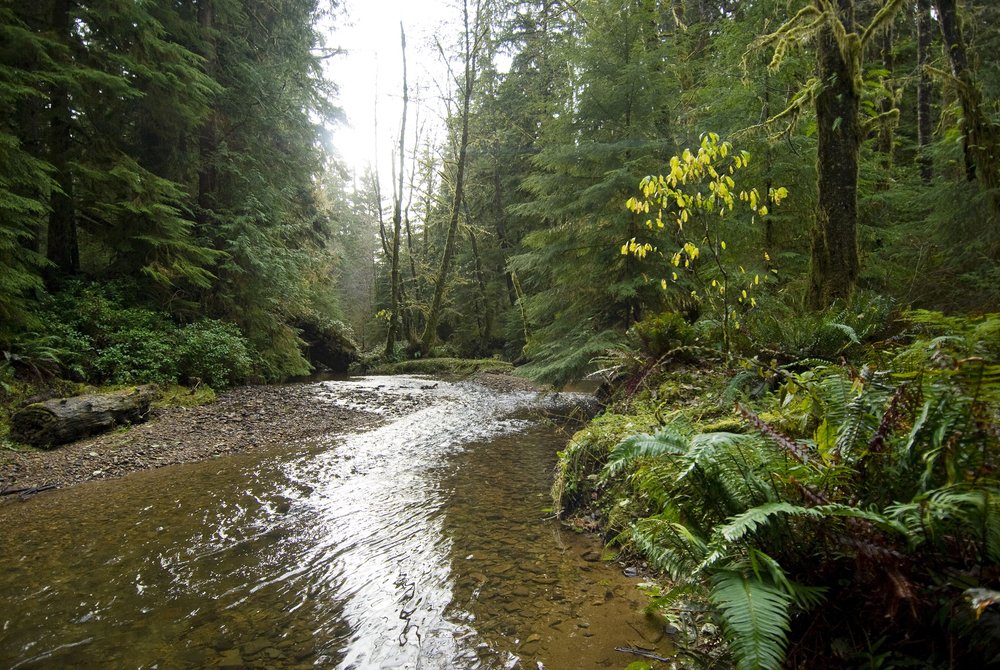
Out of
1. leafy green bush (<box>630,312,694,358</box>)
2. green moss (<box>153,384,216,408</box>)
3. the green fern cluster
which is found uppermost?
leafy green bush (<box>630,312,694,358</box>)

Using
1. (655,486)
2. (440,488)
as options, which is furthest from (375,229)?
(655,486)

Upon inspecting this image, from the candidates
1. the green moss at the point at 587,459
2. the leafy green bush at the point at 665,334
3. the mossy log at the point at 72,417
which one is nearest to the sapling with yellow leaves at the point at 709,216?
the leafy green bush at the point at 665,334

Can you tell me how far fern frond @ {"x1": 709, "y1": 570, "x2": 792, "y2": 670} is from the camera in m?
1.49

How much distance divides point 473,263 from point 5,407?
19.4 m

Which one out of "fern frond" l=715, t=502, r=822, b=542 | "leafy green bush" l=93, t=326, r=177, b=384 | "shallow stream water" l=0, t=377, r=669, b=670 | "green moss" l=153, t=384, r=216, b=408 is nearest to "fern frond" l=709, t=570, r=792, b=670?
"fern frond" l=715, t=502, r=822, b=542

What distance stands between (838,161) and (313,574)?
668 cm

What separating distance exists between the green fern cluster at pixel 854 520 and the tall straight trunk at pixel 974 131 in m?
6.03

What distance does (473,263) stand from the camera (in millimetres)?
24516

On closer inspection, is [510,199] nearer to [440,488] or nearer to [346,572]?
[440,488]

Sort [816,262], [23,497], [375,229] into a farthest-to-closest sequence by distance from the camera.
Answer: [375,229], [816,262], [23,497]

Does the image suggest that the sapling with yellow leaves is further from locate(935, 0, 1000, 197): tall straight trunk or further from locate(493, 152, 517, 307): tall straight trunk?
locate(493, 152, 517, 307): tall straight trunk

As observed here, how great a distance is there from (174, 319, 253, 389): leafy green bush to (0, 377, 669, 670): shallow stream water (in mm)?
4576

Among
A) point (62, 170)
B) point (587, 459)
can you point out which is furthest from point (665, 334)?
point (62, 170)

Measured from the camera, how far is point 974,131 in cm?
637
